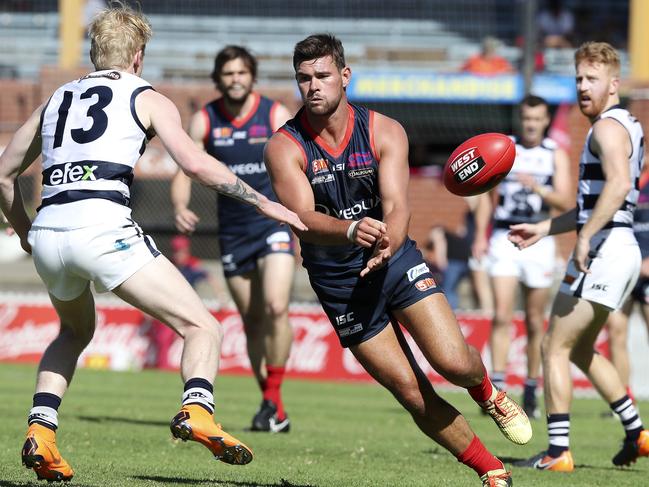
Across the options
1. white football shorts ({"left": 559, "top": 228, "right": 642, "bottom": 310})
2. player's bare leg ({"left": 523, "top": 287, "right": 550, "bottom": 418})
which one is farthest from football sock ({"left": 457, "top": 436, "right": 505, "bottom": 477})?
player's bare leg ({"left": 523, "top": 287, "right": 550, "bottom": 418})

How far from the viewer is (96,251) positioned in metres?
5.06

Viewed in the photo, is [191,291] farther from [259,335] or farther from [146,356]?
[146,356]

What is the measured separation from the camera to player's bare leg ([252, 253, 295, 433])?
850 centimetres

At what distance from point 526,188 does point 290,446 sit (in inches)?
164

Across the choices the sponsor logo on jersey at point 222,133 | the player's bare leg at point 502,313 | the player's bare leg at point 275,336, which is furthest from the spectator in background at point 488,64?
the player's bare leg at point 275,336

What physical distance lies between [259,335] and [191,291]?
3.71m

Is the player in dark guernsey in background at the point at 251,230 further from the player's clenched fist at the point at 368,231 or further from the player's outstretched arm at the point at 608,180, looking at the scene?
the player's clenched fist at the point at 368,231

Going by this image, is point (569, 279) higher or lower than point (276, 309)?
higher

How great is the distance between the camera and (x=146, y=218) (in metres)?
20.2

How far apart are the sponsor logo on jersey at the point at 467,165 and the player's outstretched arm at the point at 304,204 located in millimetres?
731

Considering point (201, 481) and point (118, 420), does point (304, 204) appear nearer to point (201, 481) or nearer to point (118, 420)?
point (201, 481)

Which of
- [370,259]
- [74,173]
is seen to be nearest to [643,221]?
[370,259]

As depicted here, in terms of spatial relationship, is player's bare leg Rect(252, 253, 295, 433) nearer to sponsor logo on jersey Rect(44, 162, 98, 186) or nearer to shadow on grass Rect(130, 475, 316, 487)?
shadow on grass Rect(130, 475, 316, 487)

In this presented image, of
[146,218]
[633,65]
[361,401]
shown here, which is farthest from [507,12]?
[361,401]
